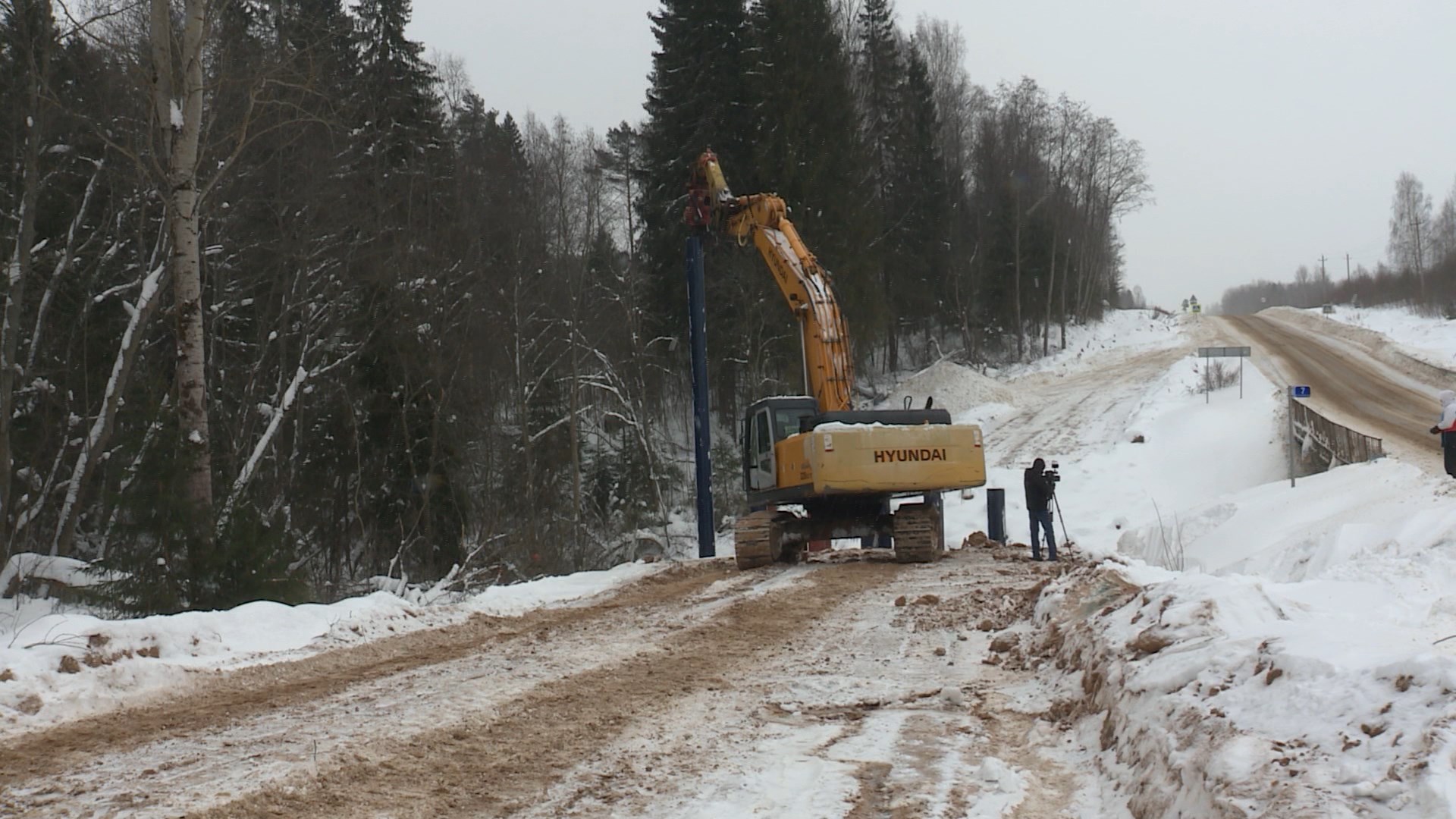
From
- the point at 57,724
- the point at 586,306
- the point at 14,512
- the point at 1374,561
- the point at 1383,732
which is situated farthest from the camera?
the point at 586,306

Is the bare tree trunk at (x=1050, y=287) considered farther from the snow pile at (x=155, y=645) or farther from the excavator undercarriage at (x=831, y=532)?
the snow pile at (x=155, y=645)

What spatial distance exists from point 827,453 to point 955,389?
27.5m

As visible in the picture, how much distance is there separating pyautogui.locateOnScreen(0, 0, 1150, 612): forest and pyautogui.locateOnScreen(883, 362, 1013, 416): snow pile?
2.30m

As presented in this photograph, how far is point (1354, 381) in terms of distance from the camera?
3866 centimetres

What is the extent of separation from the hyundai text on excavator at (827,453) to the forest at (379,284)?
498cm

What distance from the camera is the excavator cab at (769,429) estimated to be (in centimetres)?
1827

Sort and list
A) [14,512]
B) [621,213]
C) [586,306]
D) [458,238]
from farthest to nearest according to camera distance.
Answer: [621,213] → [586,306] → [458,238] → [14,512]

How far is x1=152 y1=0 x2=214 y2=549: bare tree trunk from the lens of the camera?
1258cm

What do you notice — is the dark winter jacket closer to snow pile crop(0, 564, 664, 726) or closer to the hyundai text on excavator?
the hyundai text on excavator

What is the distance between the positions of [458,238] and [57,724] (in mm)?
23874

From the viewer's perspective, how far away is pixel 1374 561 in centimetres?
1364

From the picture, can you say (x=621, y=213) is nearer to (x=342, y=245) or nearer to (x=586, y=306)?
(x=586, y=306)

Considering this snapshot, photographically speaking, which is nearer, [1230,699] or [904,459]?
[1230,699]

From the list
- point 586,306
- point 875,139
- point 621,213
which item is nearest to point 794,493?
point 586,306
